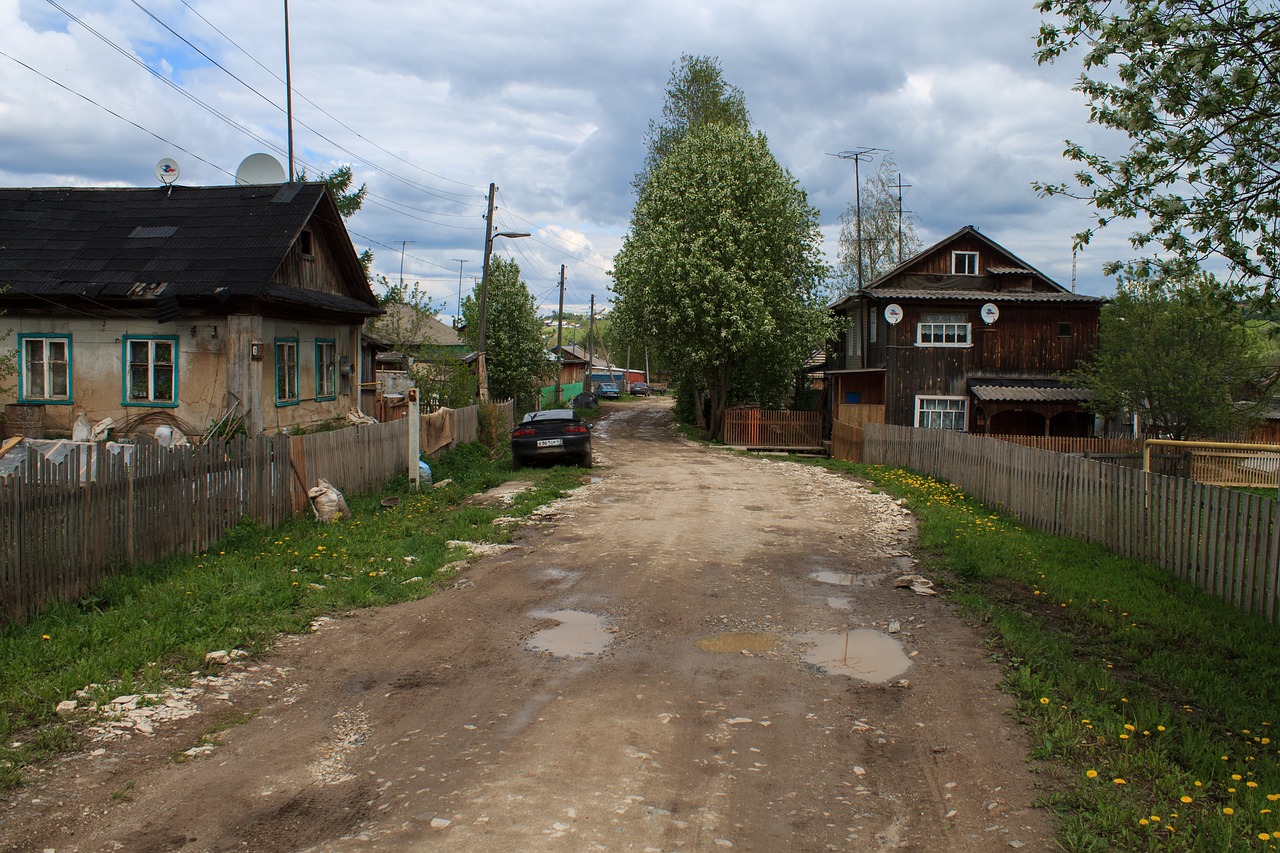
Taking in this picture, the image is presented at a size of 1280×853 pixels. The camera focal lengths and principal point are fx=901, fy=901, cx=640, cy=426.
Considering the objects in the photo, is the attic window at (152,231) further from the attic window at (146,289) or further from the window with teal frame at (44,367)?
the window with teal frame at (44,367)

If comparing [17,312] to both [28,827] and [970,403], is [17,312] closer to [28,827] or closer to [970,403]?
[28,827]

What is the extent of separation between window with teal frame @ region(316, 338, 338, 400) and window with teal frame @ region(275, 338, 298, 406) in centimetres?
128

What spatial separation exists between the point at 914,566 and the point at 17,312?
15.8m

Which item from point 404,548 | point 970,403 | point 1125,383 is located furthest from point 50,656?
point 970,403

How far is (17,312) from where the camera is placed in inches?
634

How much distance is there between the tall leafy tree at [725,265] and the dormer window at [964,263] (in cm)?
486

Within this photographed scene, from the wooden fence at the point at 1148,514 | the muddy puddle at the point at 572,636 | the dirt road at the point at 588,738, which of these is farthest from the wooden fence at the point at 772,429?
the muddy puddle at the point at 572,636

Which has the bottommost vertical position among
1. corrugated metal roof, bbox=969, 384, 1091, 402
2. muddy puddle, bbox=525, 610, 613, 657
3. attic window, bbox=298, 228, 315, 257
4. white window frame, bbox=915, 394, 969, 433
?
muddy puddle, bbox=525, 610, 613, 657

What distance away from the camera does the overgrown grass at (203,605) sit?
585cm

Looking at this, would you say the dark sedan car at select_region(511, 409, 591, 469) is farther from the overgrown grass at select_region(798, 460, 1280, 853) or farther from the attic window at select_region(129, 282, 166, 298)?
the overgrown grass at select_region(798, 460, 1280, 853)

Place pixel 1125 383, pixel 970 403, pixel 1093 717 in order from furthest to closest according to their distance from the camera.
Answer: pixel 970 403 → pixel 1125 383 → pixel 1093 717

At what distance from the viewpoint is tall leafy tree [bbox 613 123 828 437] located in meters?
31.5

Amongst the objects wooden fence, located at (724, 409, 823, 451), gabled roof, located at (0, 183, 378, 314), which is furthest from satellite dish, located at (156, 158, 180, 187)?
wooden fence, located at (724, 409, 823, 451)

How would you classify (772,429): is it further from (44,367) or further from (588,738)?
(588,738)
